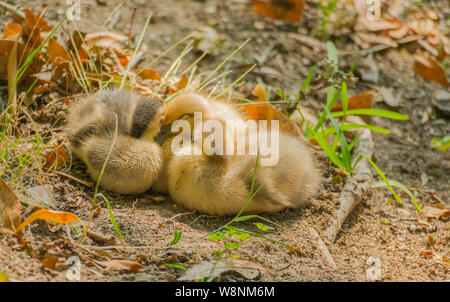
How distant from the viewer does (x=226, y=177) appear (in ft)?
9.12

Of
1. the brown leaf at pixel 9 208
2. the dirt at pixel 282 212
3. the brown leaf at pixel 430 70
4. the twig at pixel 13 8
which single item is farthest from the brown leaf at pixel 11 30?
the brown leaf at pixel 430 70

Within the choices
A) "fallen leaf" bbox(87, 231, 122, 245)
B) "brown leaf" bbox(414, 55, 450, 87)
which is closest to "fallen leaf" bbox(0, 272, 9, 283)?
"fallen leaf" bbox(87, 231, 122, 245)

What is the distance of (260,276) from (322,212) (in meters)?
0.91

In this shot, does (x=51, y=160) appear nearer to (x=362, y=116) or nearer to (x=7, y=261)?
(x=7, y=261)

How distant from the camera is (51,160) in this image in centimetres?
293

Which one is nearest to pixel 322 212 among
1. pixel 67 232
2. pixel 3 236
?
pixel 67 232

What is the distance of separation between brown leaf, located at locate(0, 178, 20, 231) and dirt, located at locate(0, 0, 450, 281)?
89 millimetres

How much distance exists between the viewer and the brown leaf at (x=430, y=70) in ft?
15.1

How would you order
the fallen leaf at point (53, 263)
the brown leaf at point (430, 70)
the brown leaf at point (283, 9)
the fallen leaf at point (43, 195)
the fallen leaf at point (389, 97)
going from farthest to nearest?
the brown leaf at point (283, 9), the brown leaf at point (430, 70), the fallen leaf at point (389, 97), the fallen leaf at point (43, 195), the fallen leaf at point (53, 263)

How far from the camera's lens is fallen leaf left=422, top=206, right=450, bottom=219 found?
325cm

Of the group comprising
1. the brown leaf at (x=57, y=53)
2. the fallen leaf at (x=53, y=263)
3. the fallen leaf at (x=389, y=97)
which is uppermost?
the brown leaf at (x=57, y=53)

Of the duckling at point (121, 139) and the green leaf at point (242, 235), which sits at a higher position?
the duckling at point (121, 139)

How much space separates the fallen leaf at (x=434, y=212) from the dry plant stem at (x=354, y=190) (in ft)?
1.36

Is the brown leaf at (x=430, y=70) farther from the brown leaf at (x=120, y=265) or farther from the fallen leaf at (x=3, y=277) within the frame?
the fallen leaf at (x=3, y=277)
